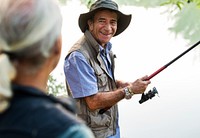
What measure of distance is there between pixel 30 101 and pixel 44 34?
159mm

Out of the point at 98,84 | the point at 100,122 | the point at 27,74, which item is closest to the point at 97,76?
the point at 98,84

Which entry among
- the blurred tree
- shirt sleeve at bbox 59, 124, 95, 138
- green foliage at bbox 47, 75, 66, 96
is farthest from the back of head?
the blurred tree

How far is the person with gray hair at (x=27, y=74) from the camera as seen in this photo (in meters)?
0.88

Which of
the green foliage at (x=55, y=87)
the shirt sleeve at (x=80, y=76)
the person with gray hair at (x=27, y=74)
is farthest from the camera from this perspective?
the green foliage at (x=55, y=87)

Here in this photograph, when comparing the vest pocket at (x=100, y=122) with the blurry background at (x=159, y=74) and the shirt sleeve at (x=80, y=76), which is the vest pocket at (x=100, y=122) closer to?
the shirt sleeve at (x=80, y=76)

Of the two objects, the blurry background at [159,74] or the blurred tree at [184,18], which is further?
the blurry background at [159,74]

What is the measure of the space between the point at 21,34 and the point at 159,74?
4476 mm

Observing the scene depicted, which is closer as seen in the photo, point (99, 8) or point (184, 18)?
point (99, 8)

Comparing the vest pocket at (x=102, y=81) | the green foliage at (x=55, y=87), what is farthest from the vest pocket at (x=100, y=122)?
the green foliage at (x=55, y=87)

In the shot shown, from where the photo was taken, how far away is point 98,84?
2.20m

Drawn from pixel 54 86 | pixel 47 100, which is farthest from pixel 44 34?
pixel 54 86

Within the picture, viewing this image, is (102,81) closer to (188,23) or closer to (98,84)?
(98,84)

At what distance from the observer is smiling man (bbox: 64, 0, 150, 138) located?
2.13 m

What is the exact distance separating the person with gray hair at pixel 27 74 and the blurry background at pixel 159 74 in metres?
4.09
